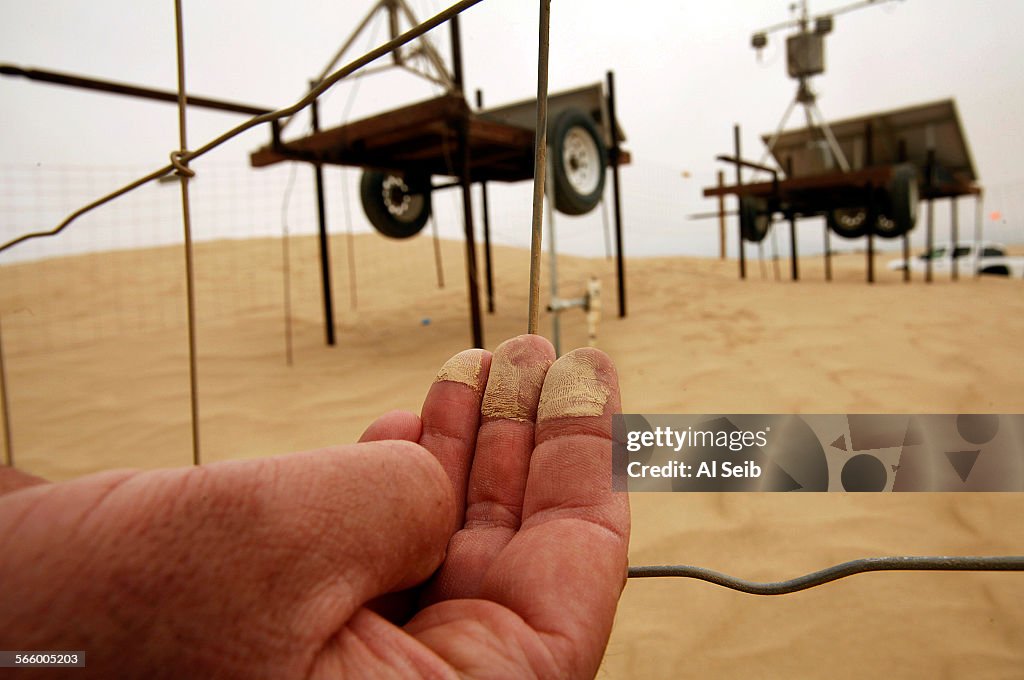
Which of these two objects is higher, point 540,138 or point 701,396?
point 540,138

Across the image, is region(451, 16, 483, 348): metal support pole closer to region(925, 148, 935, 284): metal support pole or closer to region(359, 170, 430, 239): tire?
region(359, 170, 430, 239): tire

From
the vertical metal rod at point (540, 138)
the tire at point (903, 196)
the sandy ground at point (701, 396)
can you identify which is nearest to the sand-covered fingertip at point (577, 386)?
the vertical metal rod at point (540, 138)

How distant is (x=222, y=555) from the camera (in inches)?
19.3

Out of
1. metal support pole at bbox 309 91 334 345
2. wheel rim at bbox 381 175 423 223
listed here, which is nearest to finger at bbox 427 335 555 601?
metal support pole at bbox 309 91 334 345

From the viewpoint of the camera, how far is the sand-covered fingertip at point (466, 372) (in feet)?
3.30

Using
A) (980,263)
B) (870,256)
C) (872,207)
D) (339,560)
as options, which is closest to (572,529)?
(339,560)

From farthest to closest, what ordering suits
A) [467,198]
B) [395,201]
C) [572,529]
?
[395,201] < [467,198] < [572,529]

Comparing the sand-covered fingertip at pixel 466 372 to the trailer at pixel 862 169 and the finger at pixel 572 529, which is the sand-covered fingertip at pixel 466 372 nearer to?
the finger at pixel 572 529

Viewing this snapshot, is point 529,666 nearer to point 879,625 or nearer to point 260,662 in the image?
point 260,662

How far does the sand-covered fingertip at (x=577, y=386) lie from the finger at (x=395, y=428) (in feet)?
0.68

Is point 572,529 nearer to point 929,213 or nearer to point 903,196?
point 903,196

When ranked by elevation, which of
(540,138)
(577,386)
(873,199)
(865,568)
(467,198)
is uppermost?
(873,199)

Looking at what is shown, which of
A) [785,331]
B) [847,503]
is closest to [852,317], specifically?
[785,331]

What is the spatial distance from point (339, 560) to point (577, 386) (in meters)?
0.44
